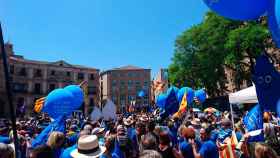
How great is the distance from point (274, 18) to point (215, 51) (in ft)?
98.5

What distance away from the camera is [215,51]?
32156 millimetres

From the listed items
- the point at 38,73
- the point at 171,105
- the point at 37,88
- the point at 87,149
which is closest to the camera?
the point at 87,149

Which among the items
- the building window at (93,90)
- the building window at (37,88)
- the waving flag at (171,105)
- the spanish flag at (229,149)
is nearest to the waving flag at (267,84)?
the spanish flag at (229,149)

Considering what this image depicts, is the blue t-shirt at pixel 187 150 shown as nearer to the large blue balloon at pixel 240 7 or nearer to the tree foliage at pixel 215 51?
the large blue balloon at pixel 240 7

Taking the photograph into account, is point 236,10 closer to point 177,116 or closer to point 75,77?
point 177,116

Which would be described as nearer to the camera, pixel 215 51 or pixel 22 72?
pixel 215 51

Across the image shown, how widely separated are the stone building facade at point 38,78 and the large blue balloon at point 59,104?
174ft

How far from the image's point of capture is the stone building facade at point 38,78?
63.2 m

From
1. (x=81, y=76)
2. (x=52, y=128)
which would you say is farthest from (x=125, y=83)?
(x=52, y=128)

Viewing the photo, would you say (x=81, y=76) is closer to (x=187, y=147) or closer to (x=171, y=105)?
(x=171, y=105)

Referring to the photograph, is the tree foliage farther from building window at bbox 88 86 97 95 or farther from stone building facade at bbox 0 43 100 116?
building window at bbox 88 86 97 95

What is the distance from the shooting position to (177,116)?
9.64 meters

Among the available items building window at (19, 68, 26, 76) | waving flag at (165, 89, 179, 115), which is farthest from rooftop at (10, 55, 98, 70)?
waving flag at (165, 89, 179, 115)

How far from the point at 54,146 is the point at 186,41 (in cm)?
3153
